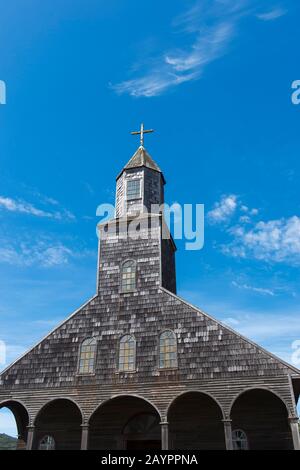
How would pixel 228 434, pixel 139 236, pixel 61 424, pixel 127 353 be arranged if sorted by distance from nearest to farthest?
1. pixel 228 434
2. pixel 127 353
3. pixel 61 424
4. pixel 139 236

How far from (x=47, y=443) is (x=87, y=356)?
13.8 feet

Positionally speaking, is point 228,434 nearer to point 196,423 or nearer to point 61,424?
point 196,423

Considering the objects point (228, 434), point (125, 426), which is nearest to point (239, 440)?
point (228, 434)

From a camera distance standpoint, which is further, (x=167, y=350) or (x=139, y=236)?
(x=139, y=236)

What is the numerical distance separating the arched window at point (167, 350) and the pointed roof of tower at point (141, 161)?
34.5ft

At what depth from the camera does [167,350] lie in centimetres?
1730

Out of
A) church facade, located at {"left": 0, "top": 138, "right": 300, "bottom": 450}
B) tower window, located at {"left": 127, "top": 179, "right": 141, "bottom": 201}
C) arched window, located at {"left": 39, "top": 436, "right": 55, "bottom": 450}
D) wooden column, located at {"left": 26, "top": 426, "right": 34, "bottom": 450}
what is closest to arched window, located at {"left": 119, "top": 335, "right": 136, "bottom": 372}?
church facade, located at {"left": 0, "top": 138, "right": 300, "bottom": 450}

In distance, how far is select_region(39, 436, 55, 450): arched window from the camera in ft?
58.9

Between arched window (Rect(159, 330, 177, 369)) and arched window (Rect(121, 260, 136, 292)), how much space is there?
304cm

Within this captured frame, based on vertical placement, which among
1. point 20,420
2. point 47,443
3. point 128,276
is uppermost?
point 128,276

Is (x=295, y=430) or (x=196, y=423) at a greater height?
(x=196, y=423)

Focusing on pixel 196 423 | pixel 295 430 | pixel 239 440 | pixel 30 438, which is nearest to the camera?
pixel 295 430

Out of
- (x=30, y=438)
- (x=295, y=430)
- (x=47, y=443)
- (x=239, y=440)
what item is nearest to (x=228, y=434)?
(x=239, y=440)
